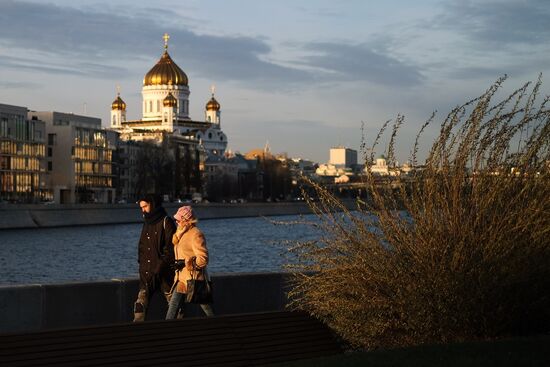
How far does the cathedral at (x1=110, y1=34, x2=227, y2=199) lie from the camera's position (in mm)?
137625

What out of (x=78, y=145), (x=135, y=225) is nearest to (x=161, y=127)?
(x=78, y=145)

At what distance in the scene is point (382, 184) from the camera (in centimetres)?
1223

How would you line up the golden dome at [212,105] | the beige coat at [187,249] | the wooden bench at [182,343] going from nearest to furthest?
the wooden bench at [182,343] → the beige coat at [187,249] → the golden dome at [212,105]

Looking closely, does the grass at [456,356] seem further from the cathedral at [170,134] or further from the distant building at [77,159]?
the cathedral at [170,134]

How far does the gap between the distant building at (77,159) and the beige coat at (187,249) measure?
354ft

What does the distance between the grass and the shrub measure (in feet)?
3.46

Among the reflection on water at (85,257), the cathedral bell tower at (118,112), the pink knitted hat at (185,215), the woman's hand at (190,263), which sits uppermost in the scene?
the cathedral bell tower at (118,112)

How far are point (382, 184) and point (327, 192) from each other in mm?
597

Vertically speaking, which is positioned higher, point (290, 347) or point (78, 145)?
point (78, 145)

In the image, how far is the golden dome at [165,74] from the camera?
6729 inches

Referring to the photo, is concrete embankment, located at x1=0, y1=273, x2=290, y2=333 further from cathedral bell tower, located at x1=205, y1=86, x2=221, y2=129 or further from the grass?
cathedral bell tower, located at x1=205, y1=86, x2=221, y2=129

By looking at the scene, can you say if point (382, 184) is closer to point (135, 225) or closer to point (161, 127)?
point (135, 225)

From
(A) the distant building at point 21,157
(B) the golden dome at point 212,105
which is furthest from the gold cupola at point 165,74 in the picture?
(A) the distant building at point 21,157

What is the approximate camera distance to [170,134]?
530 ft
